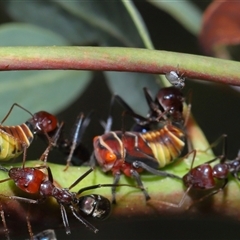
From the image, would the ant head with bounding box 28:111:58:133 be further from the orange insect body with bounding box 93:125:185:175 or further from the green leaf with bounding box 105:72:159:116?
the green leaf with bounding box 105:72:159:116

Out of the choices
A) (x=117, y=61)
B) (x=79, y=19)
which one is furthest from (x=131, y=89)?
(x=117, y=61)

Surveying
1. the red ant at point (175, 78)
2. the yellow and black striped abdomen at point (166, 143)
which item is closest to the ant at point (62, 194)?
the yellow and black striped abdomen at point (166, 143)

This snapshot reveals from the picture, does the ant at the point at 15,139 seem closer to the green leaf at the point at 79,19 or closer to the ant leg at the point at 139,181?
the ant leg at the point at 139,181

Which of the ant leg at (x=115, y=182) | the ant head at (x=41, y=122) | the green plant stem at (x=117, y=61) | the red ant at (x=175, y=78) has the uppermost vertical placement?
the green plant stem at (x=117, y=61)

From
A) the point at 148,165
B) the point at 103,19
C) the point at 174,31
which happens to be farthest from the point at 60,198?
the point at 174,31

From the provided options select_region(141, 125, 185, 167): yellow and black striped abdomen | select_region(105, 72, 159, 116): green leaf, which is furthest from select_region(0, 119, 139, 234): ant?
select_region(105, 72, 159, 116): green leaf
